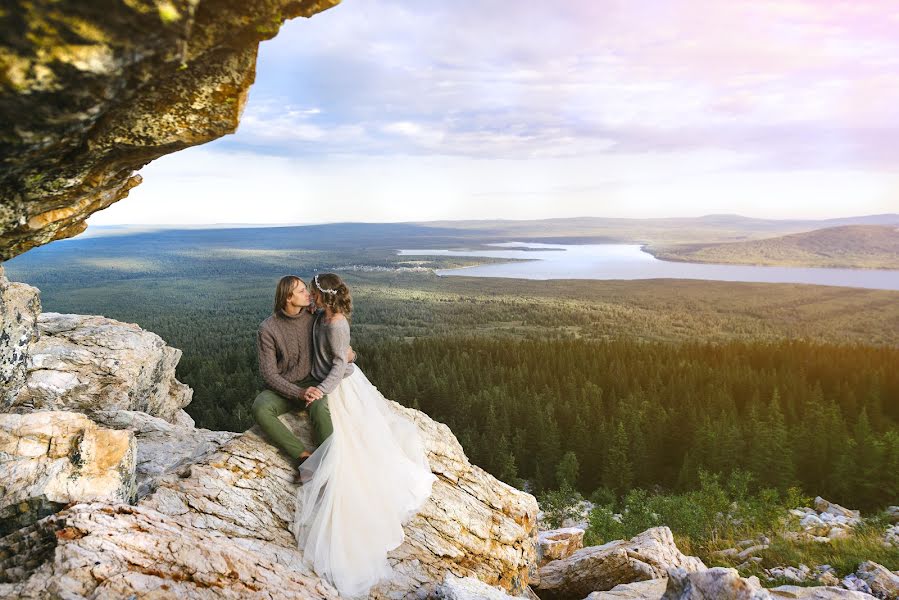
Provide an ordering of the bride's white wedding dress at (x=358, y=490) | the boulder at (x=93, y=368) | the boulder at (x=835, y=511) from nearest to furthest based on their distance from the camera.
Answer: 1. the bride's white wedding dress at (x=358, y=490)
2. the boulder at (x=93, y=368)
3. the boulder at (x=835, y=511)

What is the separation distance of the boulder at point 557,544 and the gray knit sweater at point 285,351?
827 cm

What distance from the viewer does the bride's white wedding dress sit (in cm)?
764

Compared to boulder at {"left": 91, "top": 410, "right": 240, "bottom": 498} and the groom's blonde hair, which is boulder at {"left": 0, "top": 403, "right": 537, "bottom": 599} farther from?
the groom's blonde hair

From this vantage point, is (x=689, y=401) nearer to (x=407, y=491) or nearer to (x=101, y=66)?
(x=407, y=491)

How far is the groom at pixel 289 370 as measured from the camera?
895cm

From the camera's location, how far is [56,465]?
23.4 ft

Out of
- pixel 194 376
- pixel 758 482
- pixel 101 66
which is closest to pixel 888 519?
pixel 758 482

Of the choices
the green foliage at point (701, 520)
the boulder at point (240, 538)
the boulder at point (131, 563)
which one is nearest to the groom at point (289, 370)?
the boulder at point (240, 538)

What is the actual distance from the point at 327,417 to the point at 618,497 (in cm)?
4647

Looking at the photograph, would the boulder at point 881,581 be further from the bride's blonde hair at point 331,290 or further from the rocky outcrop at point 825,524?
the bride's blonde hair at point 331,290

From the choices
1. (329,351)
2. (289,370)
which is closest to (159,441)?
(289,370)

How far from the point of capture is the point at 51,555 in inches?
217

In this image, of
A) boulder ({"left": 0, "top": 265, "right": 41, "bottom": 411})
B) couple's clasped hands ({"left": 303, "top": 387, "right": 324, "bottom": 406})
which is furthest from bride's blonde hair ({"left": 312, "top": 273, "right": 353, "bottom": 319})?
boulder ({"left": 0, "top": 265, "right": 41, "bottom": 411})

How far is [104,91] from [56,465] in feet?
16.3
